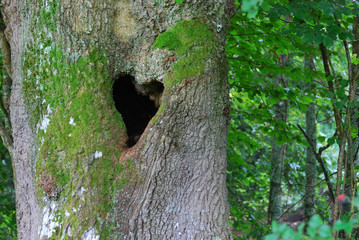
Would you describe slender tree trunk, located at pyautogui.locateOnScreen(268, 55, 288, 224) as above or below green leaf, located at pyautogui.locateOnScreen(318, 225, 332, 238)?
above

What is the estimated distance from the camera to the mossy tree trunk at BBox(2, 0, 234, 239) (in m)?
2.60

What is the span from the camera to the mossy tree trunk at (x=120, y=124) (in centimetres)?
260

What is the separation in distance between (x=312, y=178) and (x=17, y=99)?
18.1 ft

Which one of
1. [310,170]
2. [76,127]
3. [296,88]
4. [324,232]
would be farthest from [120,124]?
[310,170]

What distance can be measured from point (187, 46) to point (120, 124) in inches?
31.8

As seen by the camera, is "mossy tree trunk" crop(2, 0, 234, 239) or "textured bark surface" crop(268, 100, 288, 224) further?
"textured bark surface" crop(268, 100, 288, 224)

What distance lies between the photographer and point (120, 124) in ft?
9.37

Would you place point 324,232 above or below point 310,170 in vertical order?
below

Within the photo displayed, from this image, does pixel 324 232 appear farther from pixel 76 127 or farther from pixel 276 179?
pixel 276 179

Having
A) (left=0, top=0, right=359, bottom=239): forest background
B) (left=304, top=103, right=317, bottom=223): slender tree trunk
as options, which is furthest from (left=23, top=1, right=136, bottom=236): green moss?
(left=304, top=103, right=317, bottom=223): slender tree trunk

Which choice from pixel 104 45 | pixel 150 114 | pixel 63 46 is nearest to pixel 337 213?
pixel 150 114

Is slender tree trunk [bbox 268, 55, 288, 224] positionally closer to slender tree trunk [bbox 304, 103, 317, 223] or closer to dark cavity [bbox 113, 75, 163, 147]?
slender tree trunk [bbox 304, 103, 317, 223]

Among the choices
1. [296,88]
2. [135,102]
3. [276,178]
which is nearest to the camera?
[135,102]

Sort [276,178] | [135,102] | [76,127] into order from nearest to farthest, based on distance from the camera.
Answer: [76,127]
[135,102]
[276,178]
